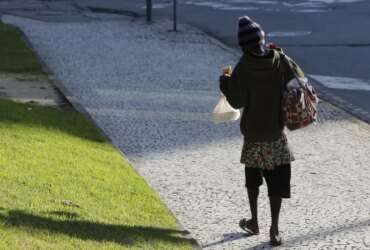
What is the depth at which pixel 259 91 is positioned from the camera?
5.54m

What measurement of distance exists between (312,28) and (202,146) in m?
10.6

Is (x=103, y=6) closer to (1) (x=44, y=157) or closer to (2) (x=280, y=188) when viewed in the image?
(1) (x=44, y=157)

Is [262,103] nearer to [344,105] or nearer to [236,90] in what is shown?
[236,90]

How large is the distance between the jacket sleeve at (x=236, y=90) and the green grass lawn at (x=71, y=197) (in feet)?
3.36

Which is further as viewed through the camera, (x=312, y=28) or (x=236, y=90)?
(x=312, y=28)

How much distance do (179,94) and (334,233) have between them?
553cm

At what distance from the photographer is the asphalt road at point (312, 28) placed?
1265 cm

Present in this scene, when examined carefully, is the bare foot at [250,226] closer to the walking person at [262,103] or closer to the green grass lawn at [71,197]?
the walking person at [262,103]

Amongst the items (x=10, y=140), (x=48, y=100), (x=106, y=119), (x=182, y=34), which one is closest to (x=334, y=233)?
(x=10, y=140)

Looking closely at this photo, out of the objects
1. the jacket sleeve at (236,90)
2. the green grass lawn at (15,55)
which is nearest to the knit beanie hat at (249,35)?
the jacket sleeve at (236,90)

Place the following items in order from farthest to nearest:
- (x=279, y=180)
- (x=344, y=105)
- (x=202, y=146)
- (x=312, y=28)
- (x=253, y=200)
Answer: (x=312, y=28) → (x=344, y=105) → (x=202, y=146) → (x=253, y=200) → (x=279, y=180)

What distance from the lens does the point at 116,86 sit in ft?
38.5

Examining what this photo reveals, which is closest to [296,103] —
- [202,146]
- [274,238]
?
[274,238]

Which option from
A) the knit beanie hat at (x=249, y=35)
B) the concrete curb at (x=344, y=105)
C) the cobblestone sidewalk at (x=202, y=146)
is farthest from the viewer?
the concrete curb at (x=344, y=105)
